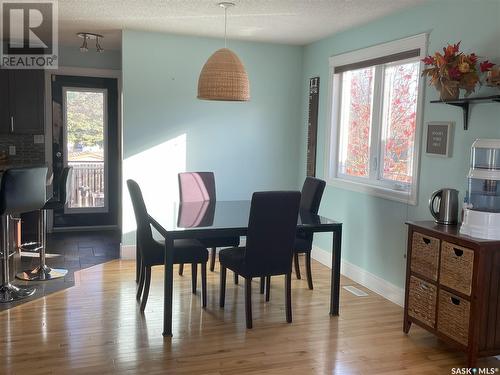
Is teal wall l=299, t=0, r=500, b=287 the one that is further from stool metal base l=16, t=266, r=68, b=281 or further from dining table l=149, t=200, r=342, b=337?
stool metal base l=16, t=266, r=68, b=281

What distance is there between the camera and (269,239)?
342cm

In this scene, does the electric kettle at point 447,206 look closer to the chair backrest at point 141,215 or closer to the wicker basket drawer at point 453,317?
the wicker basket drawer at point 453,317

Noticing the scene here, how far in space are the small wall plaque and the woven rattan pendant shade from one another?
1.42 m

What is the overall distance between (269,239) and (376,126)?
68.3 inches

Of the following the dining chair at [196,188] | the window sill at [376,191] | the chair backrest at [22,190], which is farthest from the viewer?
the dining chair at [196,188]

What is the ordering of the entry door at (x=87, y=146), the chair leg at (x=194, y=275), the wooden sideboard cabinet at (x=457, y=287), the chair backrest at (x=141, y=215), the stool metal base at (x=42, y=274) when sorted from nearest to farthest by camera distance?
1. the wooden sideboard cabinet at (x=457, y=287)
2. the chair backrest at (x=141, y=215)
3. the chair leg at (x=194, y=275)
4. the stool metal base at (x=42, y=274)
5. the entry door at (x=87, y=146)

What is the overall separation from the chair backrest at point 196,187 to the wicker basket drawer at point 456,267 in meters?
2.40

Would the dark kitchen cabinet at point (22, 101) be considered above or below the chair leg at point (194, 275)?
above

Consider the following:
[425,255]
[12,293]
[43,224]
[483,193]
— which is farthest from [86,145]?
[483,193]

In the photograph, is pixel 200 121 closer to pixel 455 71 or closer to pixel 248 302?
pixel 248 302

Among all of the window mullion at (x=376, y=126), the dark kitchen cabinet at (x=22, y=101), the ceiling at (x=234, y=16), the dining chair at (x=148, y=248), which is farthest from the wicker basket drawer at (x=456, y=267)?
the dark kitchen cabinet at (x=22, y=101)

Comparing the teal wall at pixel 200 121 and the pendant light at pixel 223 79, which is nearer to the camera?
the pendant light at pixel 223 79

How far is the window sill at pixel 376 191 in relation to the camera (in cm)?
394

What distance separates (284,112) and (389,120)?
159 centimetres
